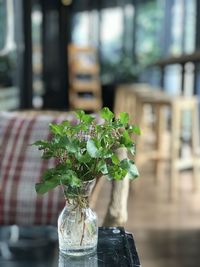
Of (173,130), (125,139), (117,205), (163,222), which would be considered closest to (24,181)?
(117,205)

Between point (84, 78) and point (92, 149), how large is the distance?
7.32 meters

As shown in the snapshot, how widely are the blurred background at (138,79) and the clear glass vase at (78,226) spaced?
138cm

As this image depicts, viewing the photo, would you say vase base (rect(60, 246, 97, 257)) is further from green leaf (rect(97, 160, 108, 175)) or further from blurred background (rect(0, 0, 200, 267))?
blurred background (rect(0, 0, 200, 267))

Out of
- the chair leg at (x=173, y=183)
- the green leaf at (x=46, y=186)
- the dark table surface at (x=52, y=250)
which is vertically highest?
the green leaf at (x=46, y=186)

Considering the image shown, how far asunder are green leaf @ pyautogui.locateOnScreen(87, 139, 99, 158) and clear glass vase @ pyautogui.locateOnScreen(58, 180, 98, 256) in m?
0.09

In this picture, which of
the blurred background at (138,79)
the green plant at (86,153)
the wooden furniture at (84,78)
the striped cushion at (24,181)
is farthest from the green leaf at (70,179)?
the wooden furniture at (84,78)

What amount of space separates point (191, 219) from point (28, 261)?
2207mm

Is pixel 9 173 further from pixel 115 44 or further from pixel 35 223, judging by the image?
pixel 115 44

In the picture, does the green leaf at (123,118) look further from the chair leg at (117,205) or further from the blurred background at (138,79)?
the blurred background at (138,79)

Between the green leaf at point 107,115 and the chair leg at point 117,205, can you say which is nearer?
the green leaf at point 107,115

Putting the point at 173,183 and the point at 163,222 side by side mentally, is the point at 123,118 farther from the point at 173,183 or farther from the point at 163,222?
the point at 173,183

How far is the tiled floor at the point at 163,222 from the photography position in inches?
108

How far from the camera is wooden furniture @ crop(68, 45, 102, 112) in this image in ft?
26.9

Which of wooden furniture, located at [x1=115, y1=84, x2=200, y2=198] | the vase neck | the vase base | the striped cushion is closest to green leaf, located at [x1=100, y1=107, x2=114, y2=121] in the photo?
the vase neck
